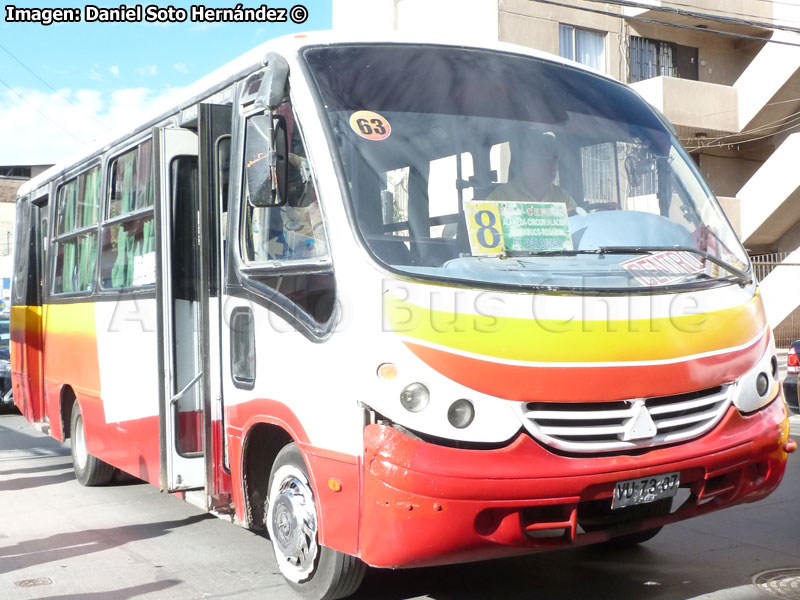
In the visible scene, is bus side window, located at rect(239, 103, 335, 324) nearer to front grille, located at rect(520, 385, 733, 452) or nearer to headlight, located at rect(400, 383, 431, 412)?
headlight, located at rect(400, 383, 431, 412)

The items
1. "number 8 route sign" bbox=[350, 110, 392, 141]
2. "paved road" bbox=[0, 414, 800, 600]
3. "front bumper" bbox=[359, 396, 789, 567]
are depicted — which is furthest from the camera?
"paved road" bbox=[0, 414, 800, 600]

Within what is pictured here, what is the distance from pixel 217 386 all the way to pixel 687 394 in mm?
2697

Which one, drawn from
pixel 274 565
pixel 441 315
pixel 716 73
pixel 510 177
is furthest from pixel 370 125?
pixel 716 73

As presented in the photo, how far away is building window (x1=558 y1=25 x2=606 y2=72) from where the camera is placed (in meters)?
24.1

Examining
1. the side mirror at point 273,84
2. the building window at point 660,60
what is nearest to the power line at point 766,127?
the building window at point 660,60

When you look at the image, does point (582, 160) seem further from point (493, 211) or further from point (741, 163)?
point (741, 163)

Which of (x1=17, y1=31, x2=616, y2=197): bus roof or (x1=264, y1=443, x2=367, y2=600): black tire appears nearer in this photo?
(x1=264, y1=443, x2=367, y2=600): black tire

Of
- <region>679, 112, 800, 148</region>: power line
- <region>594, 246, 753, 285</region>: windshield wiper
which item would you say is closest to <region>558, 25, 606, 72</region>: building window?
<region>679, 112, 800, 148</region>: power line

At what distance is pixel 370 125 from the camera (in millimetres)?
4930

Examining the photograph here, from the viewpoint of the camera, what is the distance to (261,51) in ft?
18.0

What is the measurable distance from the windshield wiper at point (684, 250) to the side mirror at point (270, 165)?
1.60 meters

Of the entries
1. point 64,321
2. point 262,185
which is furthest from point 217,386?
point 64,321

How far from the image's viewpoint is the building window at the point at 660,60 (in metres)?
25.4

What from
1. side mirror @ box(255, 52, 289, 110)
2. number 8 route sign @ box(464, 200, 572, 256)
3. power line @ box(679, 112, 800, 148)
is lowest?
number 8 route sign @ box(464, 200, 572, 256)
